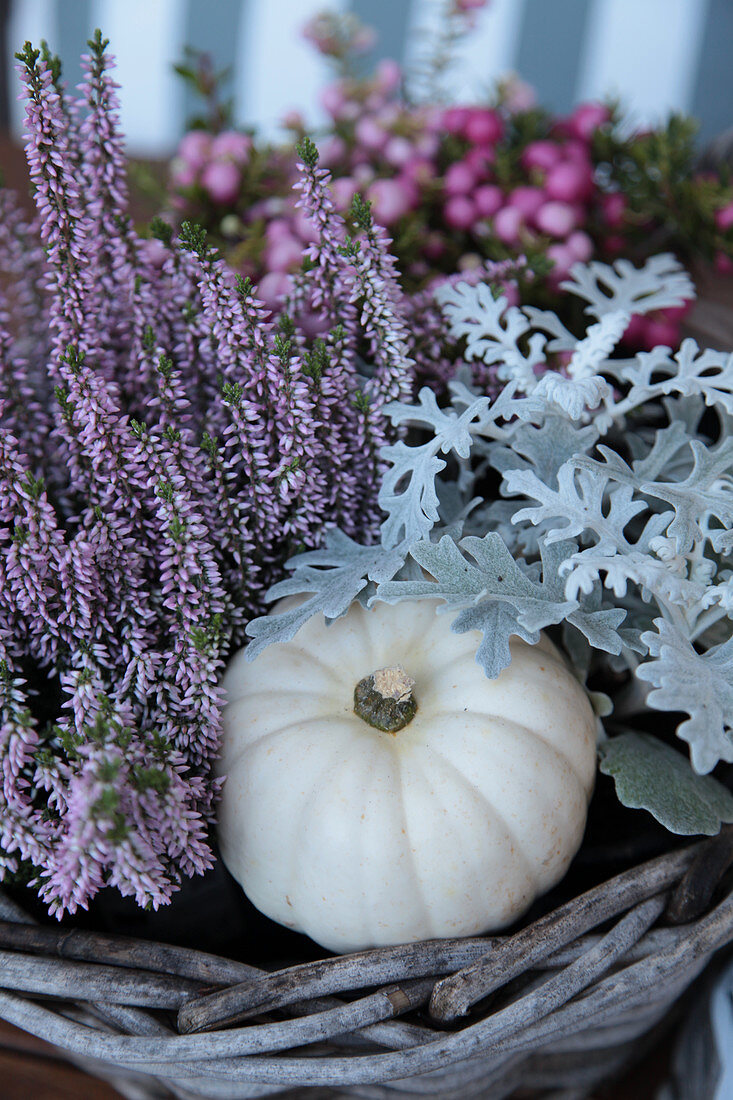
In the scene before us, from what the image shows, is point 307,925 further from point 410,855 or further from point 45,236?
point 45,236

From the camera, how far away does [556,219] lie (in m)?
0.83

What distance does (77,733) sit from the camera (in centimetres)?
49

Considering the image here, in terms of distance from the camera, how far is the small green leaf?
0.54m

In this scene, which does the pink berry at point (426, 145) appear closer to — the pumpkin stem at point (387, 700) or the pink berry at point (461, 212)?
the pink berry at point (461, 212)

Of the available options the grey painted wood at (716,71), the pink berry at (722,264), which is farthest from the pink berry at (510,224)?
the grey painted wood at (716,71)

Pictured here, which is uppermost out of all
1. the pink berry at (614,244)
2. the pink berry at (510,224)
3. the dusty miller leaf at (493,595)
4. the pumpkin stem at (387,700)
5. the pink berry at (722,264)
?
the pink berry at (510,224)

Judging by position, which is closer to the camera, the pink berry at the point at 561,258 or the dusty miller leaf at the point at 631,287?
the dusty miller leaf at the point at 631,287

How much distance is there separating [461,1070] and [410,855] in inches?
7.1

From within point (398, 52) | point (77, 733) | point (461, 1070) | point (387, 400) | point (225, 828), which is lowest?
point (461, 1070)

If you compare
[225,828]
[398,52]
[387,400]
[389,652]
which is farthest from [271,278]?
[398,52]

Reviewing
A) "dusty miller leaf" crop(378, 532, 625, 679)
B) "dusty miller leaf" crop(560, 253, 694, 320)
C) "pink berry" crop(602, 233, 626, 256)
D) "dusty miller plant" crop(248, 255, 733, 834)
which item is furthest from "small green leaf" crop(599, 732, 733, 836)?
"pink berry" crop(602, 233, 626, 256)

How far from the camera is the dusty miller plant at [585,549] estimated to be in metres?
0.52

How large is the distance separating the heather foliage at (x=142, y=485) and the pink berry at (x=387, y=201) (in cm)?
24

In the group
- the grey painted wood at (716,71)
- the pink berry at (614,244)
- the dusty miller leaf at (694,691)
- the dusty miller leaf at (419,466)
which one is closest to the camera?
the dusty miller leaf at (694,691)
